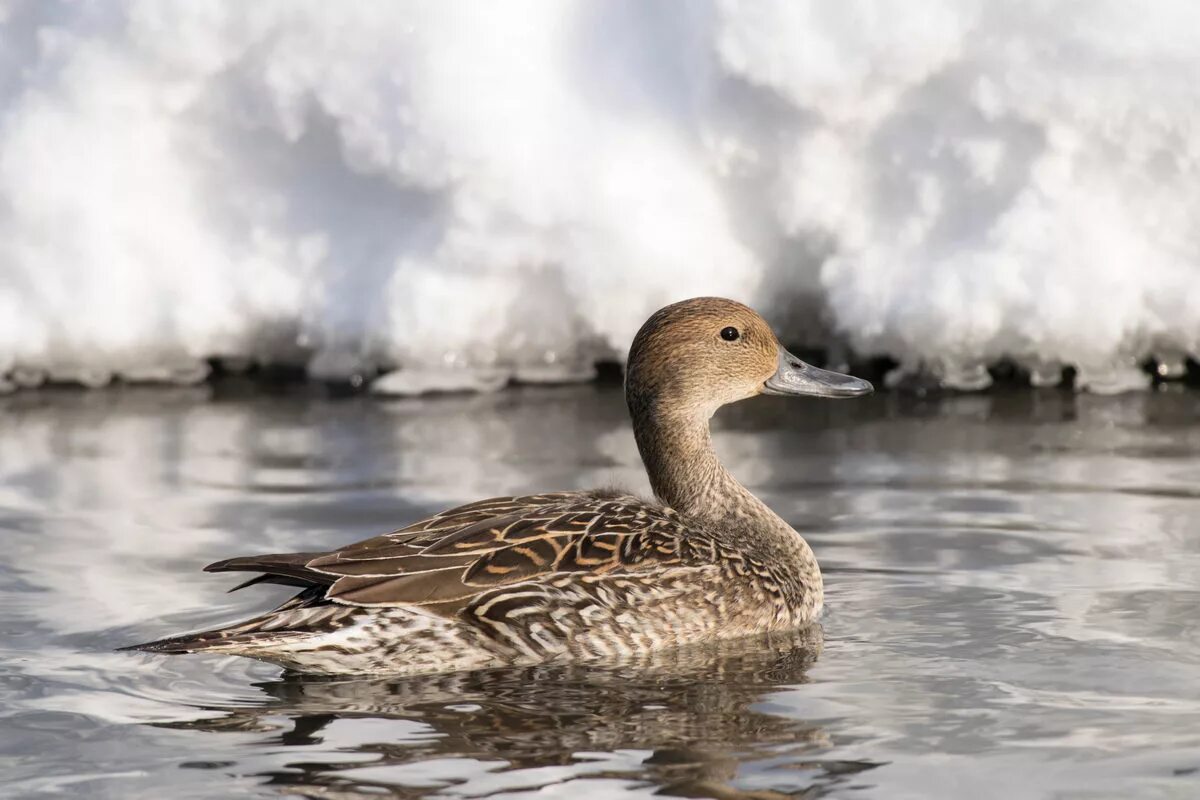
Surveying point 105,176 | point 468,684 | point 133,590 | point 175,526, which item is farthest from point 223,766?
point 105,176

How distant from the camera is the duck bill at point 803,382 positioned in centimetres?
695

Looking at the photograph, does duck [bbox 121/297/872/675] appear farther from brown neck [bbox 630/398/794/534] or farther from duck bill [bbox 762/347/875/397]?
duck bill [bbox 762/347/875/397]

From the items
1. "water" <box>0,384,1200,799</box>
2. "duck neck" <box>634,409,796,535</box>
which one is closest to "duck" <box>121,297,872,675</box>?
"duck neck" <box>634,409,796,535</box>

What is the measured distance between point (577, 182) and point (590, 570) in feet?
15.9

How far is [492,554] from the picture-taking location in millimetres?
5730

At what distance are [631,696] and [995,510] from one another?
2.96 m

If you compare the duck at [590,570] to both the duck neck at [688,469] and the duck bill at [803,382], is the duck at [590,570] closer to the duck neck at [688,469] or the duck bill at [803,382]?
the duck neck at [688,469]

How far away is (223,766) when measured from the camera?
4633 millimetres

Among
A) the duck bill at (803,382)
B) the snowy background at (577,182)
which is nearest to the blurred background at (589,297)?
the snowy background at (577,182)

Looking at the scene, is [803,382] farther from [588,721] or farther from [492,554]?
[588,721]

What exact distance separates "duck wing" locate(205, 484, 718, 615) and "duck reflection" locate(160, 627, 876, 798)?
0.93 ft

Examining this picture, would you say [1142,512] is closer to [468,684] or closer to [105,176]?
[468,684]

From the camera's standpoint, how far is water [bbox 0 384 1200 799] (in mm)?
4582

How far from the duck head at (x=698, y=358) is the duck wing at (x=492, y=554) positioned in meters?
0.54
